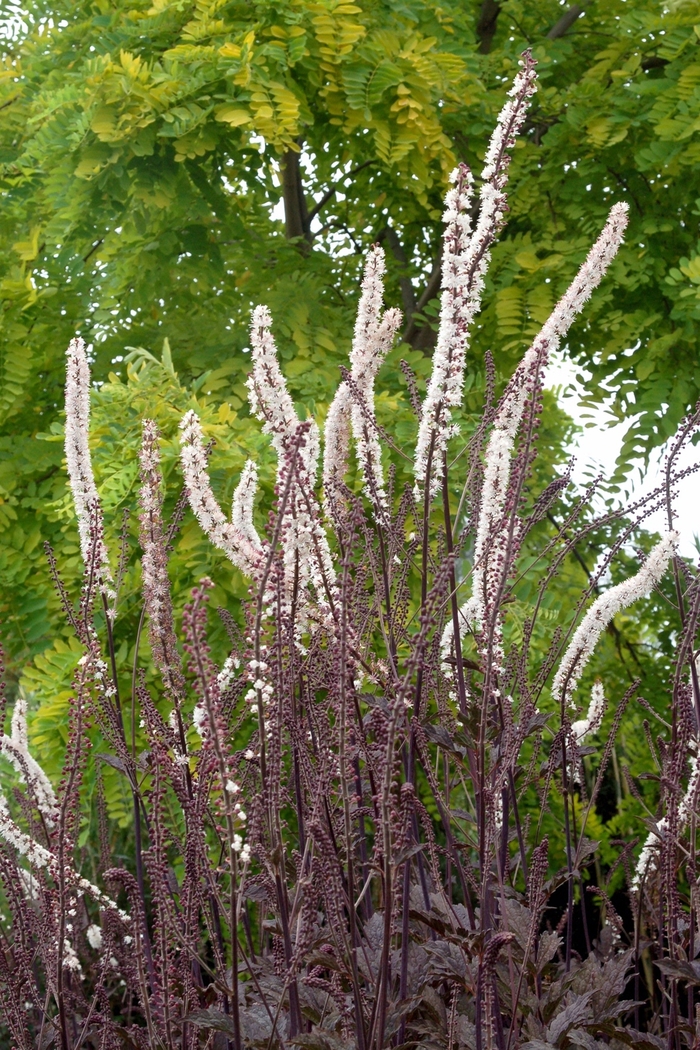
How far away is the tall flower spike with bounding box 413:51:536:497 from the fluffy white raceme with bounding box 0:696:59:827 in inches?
40.8

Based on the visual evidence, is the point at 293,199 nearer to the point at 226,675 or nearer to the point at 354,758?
the point at 226,675

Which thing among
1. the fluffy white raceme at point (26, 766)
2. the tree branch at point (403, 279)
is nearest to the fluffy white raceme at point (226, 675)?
the fluffy white raceme at point (26, 766)

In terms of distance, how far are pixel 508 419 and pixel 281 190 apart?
5405 millimetres

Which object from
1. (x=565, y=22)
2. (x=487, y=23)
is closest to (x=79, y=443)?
(x=565, y=22)

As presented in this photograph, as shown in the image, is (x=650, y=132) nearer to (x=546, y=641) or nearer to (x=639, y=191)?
(x=639, y=191)

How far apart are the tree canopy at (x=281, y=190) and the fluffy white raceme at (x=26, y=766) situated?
217cm

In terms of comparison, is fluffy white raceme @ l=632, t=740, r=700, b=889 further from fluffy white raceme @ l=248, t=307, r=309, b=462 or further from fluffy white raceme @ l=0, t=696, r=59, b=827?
fluffy white raceme @ l=0, t=696, r=59, b=827

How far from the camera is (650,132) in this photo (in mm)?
6457

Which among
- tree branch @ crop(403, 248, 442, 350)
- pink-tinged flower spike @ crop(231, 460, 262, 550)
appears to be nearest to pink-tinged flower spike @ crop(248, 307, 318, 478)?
pink-tinged flower spike @ crop(231, 460, 262, 550)

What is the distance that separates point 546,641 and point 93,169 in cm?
327

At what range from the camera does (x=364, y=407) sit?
2189mm

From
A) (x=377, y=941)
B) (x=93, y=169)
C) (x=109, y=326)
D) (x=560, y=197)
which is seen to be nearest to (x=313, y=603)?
(x=377, y=941)

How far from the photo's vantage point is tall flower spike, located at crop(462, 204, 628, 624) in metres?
2.14

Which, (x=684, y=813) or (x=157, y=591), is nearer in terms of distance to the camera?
(x=157, y=591)
